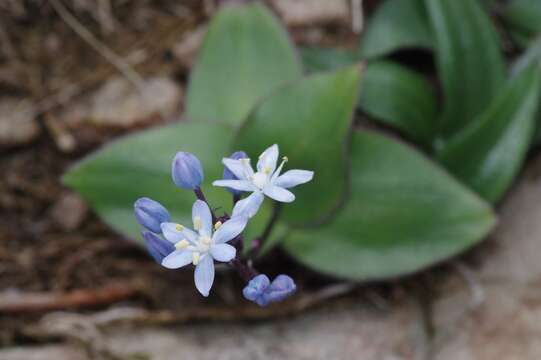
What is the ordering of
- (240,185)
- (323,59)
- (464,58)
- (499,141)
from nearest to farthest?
1. (240,185)
2. (499,141)
3. (464,58)
4. (323,59)

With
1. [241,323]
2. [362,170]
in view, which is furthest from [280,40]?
[241,323]

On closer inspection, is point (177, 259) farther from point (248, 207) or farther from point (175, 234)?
point (248, 207)

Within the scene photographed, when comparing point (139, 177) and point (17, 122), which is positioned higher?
point (17, 122)

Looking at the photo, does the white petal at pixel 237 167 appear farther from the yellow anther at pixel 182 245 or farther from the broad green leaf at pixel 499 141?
the broad green leaf at pixel 499 141

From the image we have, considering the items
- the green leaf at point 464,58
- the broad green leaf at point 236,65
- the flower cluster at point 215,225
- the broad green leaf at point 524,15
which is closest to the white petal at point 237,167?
the flower cluster at point 215,225

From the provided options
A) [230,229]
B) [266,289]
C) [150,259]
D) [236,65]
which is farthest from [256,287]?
[236,65]

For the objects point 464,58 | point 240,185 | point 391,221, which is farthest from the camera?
point 464,58

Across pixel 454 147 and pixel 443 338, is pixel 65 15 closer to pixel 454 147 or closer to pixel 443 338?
pixel 454 147
